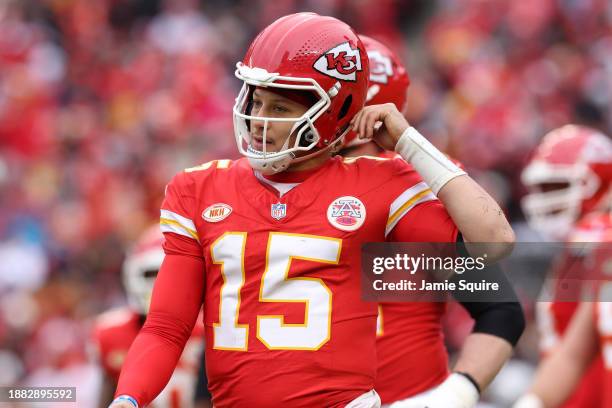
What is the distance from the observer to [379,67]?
13.8ft

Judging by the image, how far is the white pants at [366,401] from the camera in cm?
312

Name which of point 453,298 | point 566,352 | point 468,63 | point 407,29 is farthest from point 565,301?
point 407,29

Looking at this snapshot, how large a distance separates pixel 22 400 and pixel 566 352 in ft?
6.73

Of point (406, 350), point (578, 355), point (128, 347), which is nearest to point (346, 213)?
point (406, 350)

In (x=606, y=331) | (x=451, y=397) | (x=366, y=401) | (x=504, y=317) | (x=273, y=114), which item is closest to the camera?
(x=366, y=401)

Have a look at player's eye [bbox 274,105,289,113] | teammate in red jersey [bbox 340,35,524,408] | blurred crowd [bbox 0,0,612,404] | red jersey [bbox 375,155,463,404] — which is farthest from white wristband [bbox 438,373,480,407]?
blurred crowd [bbox 0,0,612,404]

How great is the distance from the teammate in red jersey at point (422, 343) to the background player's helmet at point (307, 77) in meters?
0.63

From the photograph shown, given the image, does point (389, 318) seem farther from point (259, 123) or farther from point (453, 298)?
point (259, 123)

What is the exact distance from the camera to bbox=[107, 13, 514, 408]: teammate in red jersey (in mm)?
3125

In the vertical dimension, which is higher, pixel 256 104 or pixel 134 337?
pixel 256 104

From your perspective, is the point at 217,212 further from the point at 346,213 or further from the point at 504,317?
the point at 504,317

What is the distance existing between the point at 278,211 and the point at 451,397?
78 centimetres

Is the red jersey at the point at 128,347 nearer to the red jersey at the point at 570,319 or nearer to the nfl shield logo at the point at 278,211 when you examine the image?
the red jersey at the point at 570,319

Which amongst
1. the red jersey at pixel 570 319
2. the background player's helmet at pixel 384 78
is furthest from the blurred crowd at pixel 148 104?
the background player's helmet at pixel 384 78
